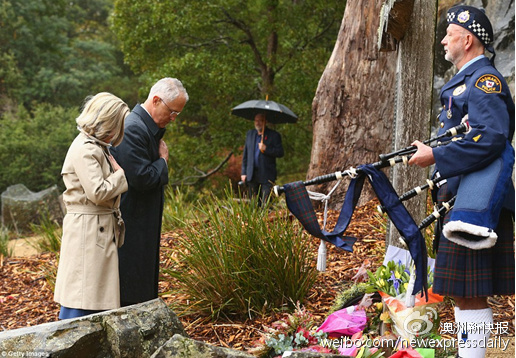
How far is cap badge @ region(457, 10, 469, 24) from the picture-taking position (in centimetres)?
309

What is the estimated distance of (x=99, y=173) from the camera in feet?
11.1

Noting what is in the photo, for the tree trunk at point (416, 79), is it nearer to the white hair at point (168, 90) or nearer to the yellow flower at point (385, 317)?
the yellow flower at point (385, 317)

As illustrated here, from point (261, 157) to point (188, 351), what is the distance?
18.7 ft

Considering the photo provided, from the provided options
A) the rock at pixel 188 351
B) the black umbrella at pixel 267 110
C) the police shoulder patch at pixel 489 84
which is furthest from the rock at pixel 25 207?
the police shoulder patch at pixel 489 84

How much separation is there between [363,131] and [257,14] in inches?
233

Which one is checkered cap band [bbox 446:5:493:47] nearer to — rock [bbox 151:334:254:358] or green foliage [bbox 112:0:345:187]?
rock [bbox 151:334:254:358]

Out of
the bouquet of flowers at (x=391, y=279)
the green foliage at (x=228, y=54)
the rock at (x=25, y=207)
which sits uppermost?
the green foliage at (x=228, y=54)

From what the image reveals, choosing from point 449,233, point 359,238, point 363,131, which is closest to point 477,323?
point 449,233

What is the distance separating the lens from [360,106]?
7.19 meters

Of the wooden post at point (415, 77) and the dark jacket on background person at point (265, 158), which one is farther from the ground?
the wooden post at point (415, 77)

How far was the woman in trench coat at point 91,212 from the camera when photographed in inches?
133

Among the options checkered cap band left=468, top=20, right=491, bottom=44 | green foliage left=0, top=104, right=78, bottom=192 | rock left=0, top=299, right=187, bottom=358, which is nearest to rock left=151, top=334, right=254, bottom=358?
rock left=0, top=299, right=187, bottom=358

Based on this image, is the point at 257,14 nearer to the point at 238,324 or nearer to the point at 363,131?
the point at 363,131

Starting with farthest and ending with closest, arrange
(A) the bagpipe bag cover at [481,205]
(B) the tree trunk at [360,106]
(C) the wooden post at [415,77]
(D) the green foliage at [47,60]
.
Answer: (D) the green foliage at [47,60], (B) the tree trunk at [360,106], (C) the wooden post at [415,77], (A) the bagpipe bag cover at [481,205]
